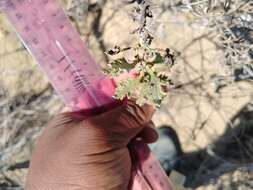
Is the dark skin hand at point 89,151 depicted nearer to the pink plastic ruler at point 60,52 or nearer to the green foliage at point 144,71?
the pink plastic ruler at point 60,52

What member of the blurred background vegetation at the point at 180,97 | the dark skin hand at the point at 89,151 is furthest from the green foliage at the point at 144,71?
the blurred background vegetation at the point at 180,97

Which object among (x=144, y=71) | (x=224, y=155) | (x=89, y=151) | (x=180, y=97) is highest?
(x=144, y=71)

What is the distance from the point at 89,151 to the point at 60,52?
0.24 meters

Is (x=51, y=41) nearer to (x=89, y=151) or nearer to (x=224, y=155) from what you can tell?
(x=89, y=151)

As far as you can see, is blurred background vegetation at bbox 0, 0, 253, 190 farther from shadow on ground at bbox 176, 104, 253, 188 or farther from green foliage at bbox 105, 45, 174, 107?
green foliage at bbox 105, 45, 174, 107

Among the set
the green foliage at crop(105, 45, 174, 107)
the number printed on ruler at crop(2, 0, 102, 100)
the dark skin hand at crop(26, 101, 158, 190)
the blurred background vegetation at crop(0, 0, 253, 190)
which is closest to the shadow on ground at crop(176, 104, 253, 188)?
the blurred background vegetation at crop(0, 0, 253, 190)

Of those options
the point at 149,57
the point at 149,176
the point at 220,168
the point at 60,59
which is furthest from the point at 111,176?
the point at 220,168

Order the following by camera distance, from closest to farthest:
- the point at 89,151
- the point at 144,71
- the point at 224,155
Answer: the point at 144,71
the point at 89,151
the point at 224,155

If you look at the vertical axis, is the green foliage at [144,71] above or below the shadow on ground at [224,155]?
above

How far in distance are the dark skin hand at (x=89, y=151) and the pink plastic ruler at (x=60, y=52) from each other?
0.17 feet

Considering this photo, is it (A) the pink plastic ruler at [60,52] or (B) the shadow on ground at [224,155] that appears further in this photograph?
(B) the shadow on ground at [224,155]

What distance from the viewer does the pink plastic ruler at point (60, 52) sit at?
1.07 meters

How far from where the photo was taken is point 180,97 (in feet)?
6.46

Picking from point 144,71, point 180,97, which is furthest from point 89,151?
point 180,97
